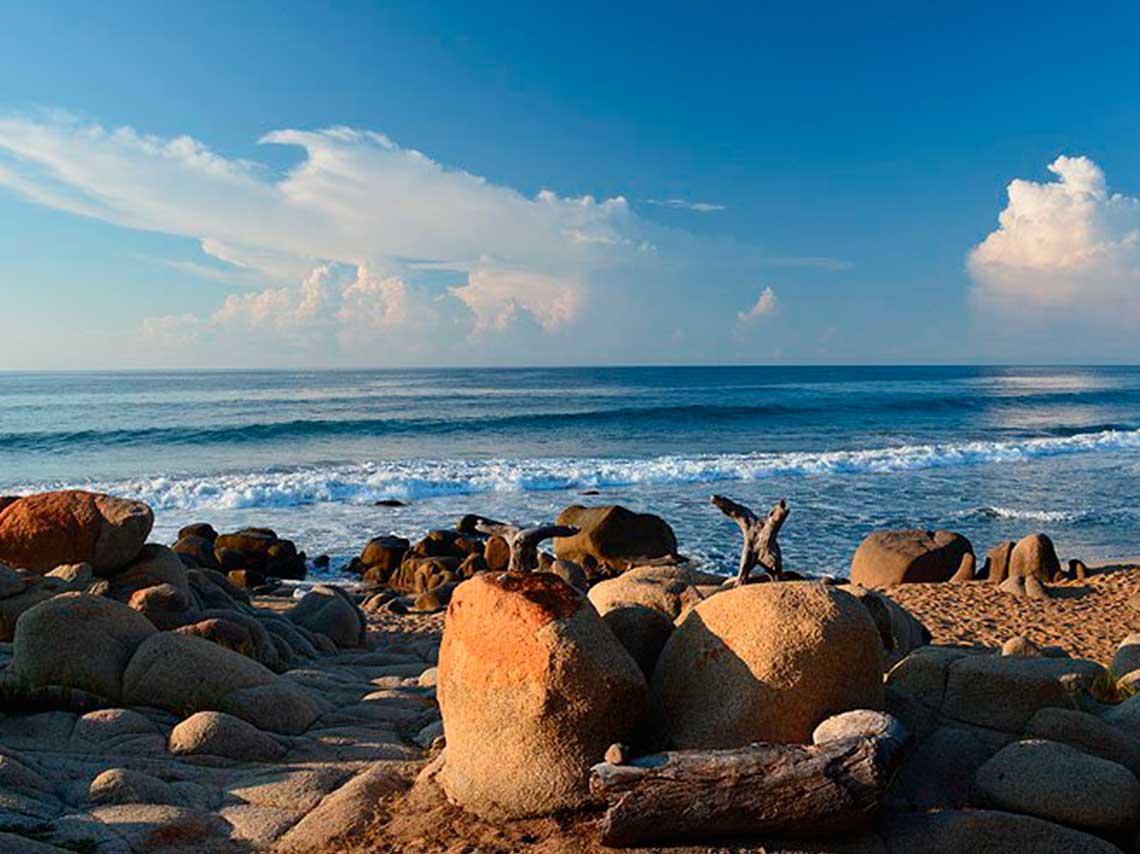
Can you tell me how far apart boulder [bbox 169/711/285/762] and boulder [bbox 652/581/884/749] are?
2.97 m

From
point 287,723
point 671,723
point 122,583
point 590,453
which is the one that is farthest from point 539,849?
point 590,453

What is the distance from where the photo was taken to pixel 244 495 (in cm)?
2516

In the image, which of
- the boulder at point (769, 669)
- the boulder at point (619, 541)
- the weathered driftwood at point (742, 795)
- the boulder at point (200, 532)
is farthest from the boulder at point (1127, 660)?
the boulder at point (200, 532)

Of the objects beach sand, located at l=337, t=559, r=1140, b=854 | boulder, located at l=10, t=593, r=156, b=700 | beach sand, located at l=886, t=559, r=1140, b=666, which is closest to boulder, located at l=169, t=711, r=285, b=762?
boulder, located at l=10, t=593, r=156, b=700

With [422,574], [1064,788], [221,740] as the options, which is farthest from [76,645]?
[422,574]

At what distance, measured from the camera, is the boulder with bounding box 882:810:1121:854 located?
430 centimetres

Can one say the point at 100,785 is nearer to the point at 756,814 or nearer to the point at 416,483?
the point at 756,814

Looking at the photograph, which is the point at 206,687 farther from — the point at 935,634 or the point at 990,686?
the point at 935,634

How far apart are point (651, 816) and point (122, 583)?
8600 mm

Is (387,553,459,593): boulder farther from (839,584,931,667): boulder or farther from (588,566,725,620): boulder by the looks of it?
(588,566,725,620): boulder

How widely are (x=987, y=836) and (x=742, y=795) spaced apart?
1293 mm

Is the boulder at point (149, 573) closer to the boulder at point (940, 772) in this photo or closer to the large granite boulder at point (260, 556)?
the large granite boulder at point (260, 556)

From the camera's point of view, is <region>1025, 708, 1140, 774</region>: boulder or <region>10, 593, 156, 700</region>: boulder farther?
<region>10, 593, 156, 700</region>: boulder

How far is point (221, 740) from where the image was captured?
6.11m
